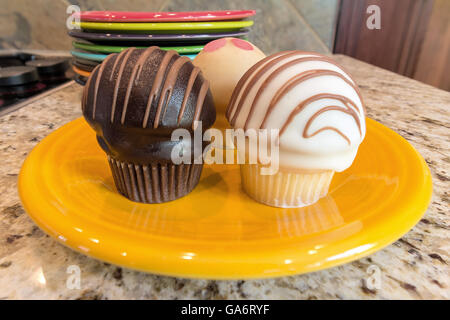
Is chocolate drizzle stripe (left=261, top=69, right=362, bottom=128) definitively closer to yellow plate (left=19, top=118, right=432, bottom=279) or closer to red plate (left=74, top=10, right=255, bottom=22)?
yellow plate (left=19, top=118, right=432, bottom=279)

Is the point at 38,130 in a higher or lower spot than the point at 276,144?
lower

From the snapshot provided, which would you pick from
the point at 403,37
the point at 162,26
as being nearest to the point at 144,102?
the point at 162,26

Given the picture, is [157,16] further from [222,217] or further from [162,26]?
[222,217]

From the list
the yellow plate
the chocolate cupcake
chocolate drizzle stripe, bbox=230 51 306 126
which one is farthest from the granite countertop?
chocolate drizzle stripe, bbox=230 51 306 126

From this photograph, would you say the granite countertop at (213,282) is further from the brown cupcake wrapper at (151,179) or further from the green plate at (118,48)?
the green plate at (118,48)

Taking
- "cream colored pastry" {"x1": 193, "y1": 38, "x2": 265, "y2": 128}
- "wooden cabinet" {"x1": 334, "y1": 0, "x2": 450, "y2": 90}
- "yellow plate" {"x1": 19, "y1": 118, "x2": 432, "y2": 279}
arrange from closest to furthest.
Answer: "yellow plate" {"x1": 19, "y1": 118, "x2": 432, "y2": 279}
"cream colored pastry" {"x1": 193, "y1": 38, "x2": 265, "y2": 128}
"wooden cabinet" {"x1": 334, "y1": 0, "x2": 450, "y2": 90}

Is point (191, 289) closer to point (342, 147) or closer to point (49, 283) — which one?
point (49, 283)
